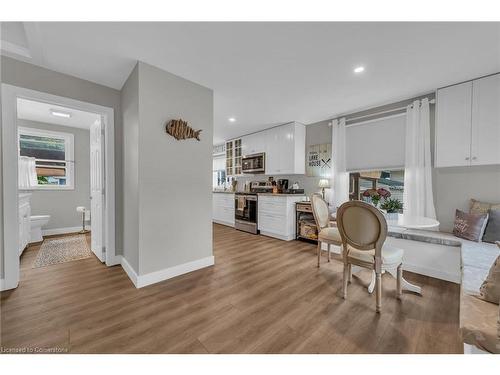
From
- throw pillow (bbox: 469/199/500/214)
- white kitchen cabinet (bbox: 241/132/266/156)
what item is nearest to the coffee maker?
white kitchen cabinet (bbox: 241/132/266/156)

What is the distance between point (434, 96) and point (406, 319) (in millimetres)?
3001

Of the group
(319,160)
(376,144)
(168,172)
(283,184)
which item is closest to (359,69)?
(376,144)

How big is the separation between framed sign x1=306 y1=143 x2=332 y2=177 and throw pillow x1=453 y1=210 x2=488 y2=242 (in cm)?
199

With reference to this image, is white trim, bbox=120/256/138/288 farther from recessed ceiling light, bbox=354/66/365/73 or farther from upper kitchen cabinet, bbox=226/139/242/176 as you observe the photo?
upper kitchen cabinet, bbox=226/139/242/176

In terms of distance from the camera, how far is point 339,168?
3.74 metres

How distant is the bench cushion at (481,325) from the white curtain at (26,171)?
21.1ft

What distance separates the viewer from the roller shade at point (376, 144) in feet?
10.4

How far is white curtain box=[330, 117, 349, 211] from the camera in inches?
147

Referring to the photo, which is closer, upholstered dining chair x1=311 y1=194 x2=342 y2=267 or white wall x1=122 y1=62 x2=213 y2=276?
white wall x1=122 y1=62 x2=213 y2=276

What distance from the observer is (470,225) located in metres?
2.33

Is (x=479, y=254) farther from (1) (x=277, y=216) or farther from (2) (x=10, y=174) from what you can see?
(2) (x=10, y=174)

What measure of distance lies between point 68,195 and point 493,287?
21.5ft
